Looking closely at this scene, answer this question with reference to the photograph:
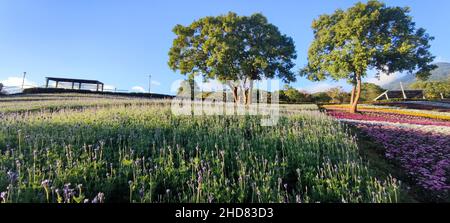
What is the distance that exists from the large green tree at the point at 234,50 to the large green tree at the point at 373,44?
6174mm

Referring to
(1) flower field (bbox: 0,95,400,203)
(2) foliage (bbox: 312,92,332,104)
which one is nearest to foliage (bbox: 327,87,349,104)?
(2) foliage (bbox: 312,92,332,104)

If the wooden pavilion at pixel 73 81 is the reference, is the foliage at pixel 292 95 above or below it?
below

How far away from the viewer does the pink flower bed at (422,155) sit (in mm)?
5719

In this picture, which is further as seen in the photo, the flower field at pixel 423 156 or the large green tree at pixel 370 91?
the large green tree at pixel 370 91

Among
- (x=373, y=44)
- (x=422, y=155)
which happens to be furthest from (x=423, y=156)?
(x=373, y=44)

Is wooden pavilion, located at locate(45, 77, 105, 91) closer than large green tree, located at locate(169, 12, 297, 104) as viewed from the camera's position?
No

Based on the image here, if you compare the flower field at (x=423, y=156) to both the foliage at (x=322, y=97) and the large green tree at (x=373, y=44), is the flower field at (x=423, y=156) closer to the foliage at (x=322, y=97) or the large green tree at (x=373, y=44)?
the large green tree at (x=373, y=44)

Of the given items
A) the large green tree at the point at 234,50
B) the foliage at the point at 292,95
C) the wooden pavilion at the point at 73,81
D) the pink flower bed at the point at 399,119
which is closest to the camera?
the pink flower bed at the point at 399,119

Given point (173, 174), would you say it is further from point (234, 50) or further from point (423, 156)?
point (234, 50)

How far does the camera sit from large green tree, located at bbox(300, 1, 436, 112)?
22.7 metres

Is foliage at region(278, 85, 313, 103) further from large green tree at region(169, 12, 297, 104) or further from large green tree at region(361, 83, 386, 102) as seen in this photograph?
large green tree at region(361, 83, 386, 102)

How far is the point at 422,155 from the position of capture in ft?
25.8

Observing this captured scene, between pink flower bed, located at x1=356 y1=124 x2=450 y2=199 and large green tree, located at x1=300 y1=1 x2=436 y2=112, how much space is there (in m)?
13.1

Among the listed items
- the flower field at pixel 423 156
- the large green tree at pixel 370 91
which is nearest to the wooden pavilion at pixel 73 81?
the flower field at pixel 423 156
